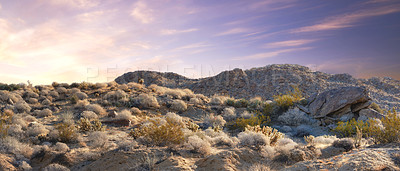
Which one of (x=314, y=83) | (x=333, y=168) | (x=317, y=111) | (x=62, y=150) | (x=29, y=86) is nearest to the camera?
(x=333, y=168)

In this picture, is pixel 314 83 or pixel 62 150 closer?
pixel 62 150

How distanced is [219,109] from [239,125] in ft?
16.9

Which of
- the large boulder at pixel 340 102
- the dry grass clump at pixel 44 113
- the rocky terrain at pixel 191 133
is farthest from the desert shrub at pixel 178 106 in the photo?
the large boulder at pixel 340 102

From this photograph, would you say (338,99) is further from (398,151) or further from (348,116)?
(398,151)

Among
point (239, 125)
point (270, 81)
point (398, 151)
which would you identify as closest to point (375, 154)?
point (398, 151)

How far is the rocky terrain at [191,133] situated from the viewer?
20.2ft

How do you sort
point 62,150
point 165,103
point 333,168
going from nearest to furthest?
1. point 333,168
2. point 62,150
3. point 165,103

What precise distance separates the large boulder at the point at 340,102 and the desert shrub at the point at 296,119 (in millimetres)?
501

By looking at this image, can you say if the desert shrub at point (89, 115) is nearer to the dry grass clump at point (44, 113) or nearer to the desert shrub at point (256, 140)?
the dry grass clump at point (44, 113)

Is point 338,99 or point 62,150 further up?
point 338,99

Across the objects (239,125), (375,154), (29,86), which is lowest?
(239,125)

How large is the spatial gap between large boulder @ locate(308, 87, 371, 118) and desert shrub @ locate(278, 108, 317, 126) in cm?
50

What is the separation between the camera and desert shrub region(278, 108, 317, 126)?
547 inches

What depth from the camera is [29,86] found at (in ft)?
70.7
